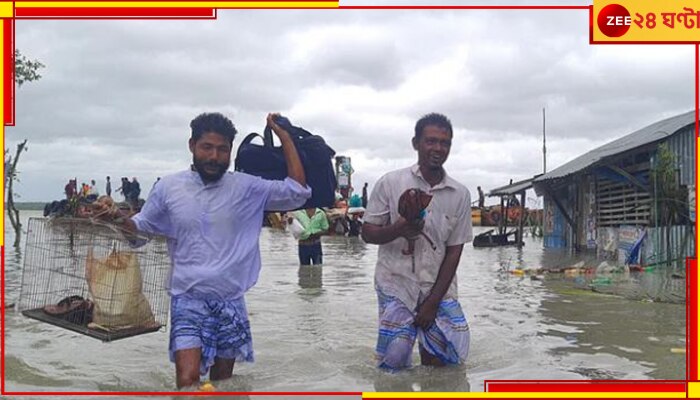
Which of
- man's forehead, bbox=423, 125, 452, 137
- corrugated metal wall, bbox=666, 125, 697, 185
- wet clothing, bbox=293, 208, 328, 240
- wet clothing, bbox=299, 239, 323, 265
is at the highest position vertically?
corrugated metal wall, bbox=666, 125, 697, 185

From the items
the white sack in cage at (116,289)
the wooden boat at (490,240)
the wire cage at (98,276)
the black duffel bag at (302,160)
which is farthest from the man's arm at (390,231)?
the wooden boat at (490,240)

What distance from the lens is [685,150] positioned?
1471 centimetres

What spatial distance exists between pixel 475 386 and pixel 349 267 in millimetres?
10334

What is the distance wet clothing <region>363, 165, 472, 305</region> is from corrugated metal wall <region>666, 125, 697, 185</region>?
11367mm

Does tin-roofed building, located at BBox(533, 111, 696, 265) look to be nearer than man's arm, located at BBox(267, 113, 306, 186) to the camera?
No

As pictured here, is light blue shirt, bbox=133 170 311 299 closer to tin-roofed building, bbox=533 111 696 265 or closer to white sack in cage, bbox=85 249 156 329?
white sack in cage, bbox=85 249 156 329

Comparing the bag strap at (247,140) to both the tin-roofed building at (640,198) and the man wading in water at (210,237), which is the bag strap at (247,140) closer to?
the man wading in water at (210,237)

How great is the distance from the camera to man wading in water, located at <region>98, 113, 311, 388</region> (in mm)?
4020

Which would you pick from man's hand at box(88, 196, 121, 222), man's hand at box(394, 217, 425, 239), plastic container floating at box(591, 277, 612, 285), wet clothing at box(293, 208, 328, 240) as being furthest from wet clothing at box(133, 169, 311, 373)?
wet clothing at box(293, 208, 328, 240)

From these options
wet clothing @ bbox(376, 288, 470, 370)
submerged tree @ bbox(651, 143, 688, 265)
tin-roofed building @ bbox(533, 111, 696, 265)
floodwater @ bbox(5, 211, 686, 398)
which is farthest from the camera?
tin-roofed building @ bbox(533, 111, 696, 265)

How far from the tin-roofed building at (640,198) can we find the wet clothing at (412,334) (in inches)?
417

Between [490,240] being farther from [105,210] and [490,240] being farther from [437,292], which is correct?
[105,210]

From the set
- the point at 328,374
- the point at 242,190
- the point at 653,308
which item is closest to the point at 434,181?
the point at 242,190

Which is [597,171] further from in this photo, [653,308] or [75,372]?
[75,372]
